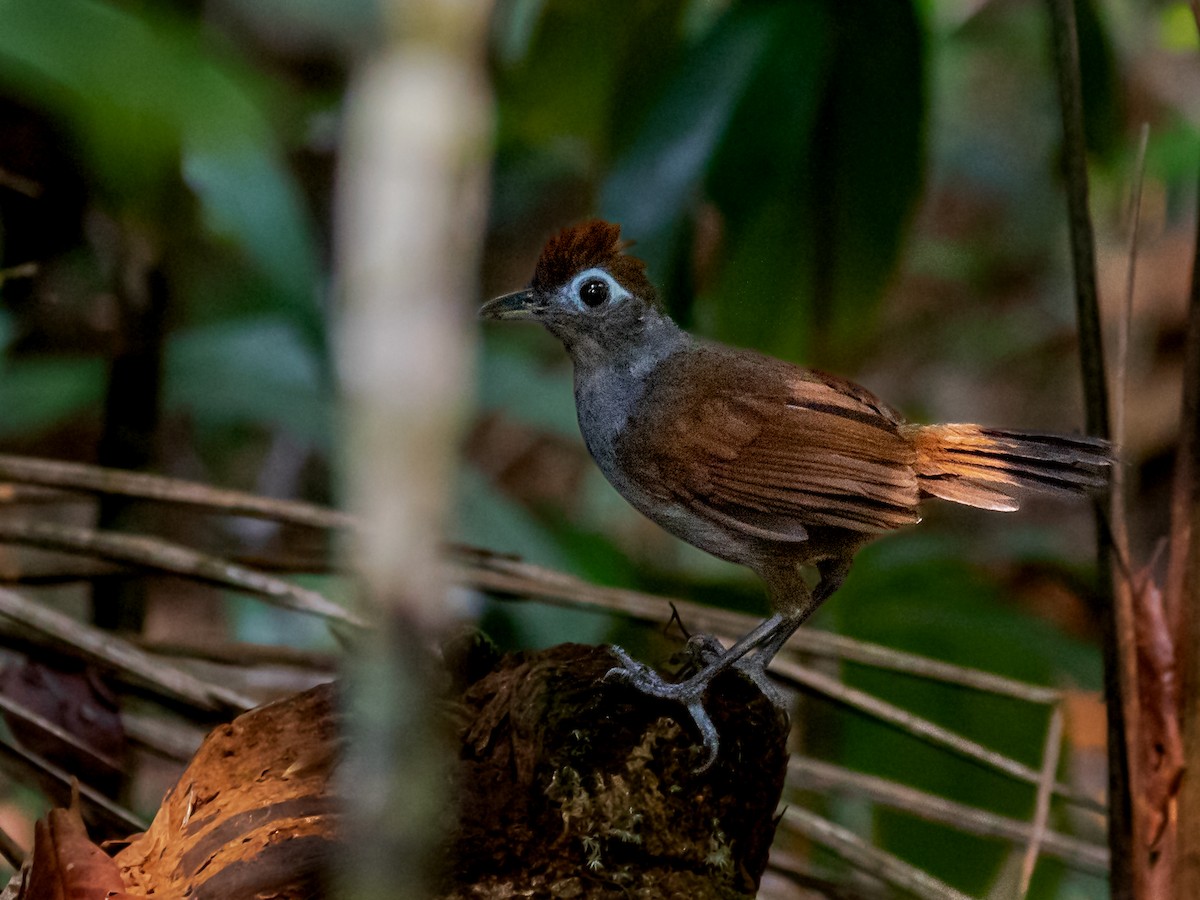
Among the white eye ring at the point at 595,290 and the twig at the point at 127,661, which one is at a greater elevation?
the white eye ring at the point at 595,290

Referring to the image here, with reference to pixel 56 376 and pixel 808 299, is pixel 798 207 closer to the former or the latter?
pixel 808 299

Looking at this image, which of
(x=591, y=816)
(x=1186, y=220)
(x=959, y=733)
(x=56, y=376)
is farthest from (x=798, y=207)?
(x=1186, y=220)

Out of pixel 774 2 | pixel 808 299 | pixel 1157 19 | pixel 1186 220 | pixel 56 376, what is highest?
pixel 1157 19

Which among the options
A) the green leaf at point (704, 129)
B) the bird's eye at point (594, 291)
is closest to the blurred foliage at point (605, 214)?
the green leaf at point (704, 129)

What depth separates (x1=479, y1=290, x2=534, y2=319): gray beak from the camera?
2045 mm

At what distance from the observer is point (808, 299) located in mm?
2883

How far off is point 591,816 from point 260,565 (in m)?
1.17

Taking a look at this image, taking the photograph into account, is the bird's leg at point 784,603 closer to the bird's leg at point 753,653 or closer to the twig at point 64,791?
the bird's leg at point 753,653

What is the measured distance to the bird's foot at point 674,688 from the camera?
1671mm

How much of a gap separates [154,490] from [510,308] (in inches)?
32.0

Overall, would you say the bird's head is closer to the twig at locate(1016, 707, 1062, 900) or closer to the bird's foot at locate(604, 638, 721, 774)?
the bird's foot at locate(604, 638, 721, 774)

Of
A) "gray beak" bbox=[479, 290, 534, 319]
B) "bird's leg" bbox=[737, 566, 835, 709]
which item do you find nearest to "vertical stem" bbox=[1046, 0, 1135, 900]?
"bird's leg" bbox=[737, 566, 835, 709]

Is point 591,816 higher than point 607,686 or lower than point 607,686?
lower

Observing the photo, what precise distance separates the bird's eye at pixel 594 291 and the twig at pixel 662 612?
1.77ft
